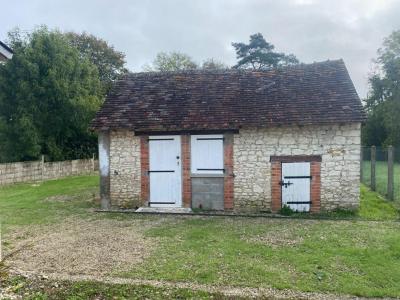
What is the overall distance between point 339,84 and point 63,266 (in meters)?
10.3

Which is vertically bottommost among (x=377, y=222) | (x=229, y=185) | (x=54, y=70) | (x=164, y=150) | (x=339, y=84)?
(x=377, y=222)

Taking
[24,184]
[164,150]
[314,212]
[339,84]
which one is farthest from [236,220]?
[24,184]

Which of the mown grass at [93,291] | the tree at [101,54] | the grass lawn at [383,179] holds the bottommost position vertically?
the mown grass at [93,291]

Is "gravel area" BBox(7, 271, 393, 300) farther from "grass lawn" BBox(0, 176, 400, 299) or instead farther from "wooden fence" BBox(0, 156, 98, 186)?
"wooden fence" BBox(0, 156, 98, 186)

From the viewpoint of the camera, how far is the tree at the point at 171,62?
147ft

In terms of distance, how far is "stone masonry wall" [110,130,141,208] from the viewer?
12.4m

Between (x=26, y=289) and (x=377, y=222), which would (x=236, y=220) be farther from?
(x=26, y=289)

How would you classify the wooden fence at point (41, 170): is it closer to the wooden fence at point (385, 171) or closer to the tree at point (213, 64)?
the wooden fence at point (385, 171)

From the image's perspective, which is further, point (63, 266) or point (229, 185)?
point (229, 185)

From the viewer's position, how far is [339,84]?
12.5 m

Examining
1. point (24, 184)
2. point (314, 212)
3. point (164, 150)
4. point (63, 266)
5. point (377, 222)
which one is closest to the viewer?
point (63, 266)

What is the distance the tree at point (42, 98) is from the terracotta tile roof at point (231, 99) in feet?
37.0

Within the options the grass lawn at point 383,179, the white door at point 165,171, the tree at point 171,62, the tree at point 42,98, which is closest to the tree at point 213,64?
the tree at point 171,62

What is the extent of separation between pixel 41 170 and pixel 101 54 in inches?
797
